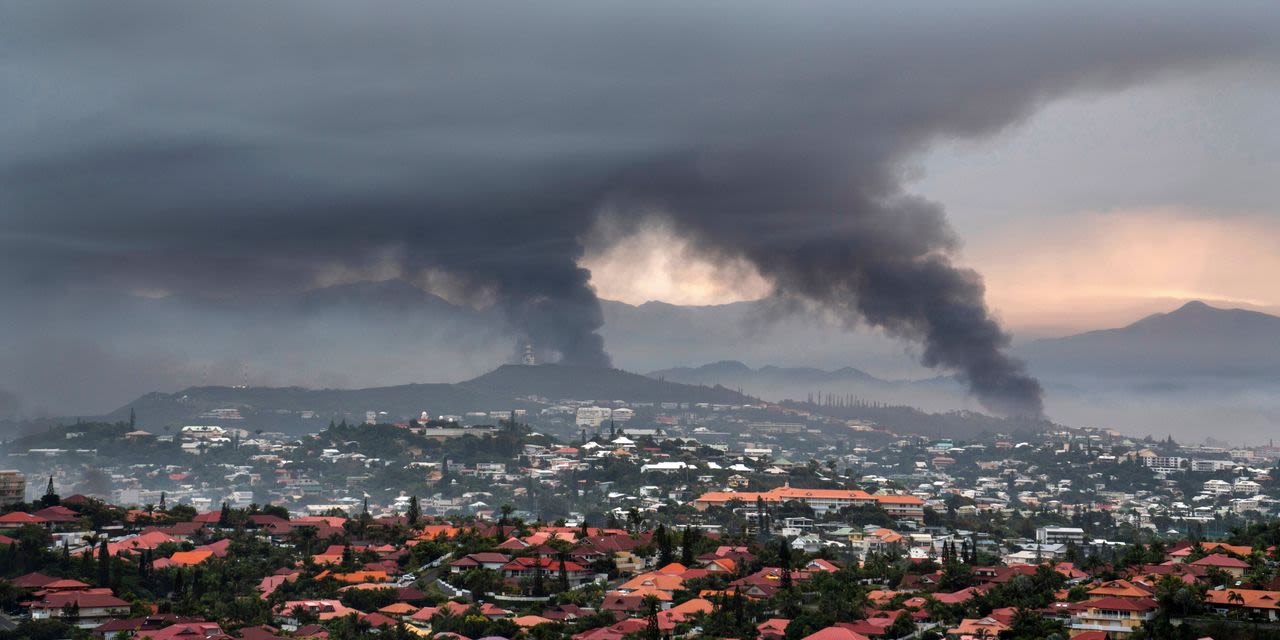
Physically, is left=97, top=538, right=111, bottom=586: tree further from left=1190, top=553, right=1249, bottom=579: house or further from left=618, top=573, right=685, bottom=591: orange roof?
left=1190, top=553, right=1249, bottom=579: house

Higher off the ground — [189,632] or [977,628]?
[977,628]

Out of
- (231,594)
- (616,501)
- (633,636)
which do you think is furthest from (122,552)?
(616,501)

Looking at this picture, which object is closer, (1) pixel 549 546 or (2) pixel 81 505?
(1) pixel 549 546

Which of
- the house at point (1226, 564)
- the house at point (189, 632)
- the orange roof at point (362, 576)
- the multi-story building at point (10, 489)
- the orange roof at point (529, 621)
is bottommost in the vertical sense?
the house at point (189, 632)

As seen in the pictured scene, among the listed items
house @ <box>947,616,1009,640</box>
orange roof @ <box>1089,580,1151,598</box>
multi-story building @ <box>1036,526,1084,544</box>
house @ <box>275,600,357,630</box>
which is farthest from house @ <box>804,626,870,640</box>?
multi-story building @ <box>1036,526,1084,544</box>

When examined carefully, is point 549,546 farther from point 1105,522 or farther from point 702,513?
point 1105,522

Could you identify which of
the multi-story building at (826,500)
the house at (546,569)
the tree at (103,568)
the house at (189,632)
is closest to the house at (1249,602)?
the house at (546,569)

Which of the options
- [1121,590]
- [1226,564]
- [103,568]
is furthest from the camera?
[103,568]

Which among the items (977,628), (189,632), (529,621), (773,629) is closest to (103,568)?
(189,632)

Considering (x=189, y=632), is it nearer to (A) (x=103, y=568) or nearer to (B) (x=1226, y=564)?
(A) (x=103, y=568)

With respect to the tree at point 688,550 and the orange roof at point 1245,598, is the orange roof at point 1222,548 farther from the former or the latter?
the tree at point 688,550

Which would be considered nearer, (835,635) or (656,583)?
(835,635)
